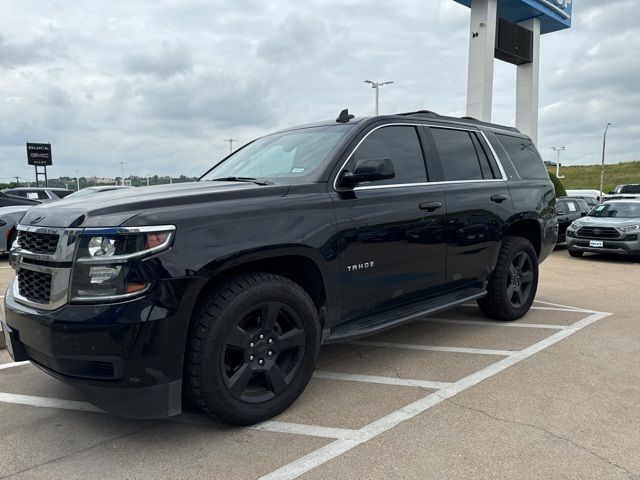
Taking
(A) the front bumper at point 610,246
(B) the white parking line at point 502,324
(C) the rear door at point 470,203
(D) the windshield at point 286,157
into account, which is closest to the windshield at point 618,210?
(A) the front bumper at point 610,246

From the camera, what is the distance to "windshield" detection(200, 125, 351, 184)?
3598 mm

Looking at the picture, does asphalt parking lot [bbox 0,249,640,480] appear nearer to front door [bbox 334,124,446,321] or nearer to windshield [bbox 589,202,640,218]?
front door [bbox 334,124,446,321]

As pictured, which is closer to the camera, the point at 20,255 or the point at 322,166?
the point at 20,255

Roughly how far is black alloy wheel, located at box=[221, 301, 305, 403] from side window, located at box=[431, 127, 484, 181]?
2061mm

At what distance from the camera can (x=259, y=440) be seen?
2.89 metres

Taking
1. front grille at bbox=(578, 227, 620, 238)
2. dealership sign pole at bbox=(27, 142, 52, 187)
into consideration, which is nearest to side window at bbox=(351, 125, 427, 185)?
front grille at bbox=(578, 227, 620, 238)

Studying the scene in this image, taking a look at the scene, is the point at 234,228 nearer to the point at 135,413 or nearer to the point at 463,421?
the point at 135,413

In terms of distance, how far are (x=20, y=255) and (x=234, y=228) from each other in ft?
4.19

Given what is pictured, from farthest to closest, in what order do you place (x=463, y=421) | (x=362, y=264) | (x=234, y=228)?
(x=362, y=264) → (x=463, y=421) → (x=234, y=228)

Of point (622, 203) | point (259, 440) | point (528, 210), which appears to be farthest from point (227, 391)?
point (622, 203)

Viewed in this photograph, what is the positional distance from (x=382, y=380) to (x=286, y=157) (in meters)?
1.85

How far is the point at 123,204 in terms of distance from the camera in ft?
8.93

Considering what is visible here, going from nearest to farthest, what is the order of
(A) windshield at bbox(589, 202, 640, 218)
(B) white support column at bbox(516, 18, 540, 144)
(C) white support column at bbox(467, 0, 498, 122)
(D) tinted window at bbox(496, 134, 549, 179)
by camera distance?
(D) tinted window at bbox(496, 134, 549, 179), (A) windshield at bbox(589, 202, 640, 218), (C) white support column at bbox(467, 0, 498, 122), (B) white support column at bbox(516, 18, 540, 144)

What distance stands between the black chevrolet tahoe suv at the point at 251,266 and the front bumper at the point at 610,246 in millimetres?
8209
